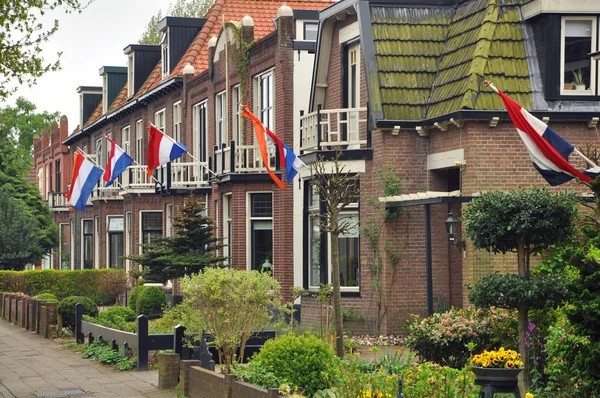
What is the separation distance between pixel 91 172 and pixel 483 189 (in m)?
13.8

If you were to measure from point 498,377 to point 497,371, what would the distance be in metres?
0.07

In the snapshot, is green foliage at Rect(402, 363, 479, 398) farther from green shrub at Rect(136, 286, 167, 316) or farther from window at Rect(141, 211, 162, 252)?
window at Rect(141, 211, 162, 252)

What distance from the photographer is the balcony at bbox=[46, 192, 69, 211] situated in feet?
199

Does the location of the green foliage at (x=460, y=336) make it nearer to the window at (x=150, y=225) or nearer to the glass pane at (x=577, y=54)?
the glass pane at (x=577, y=54)

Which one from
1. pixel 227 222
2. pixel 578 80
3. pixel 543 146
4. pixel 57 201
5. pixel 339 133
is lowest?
pixel 227 222

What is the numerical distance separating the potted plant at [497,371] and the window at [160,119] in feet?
96.8

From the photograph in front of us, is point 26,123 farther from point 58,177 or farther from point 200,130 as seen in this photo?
point 200,130

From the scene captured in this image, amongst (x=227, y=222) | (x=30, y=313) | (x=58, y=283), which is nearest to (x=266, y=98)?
(x=227, y=222)

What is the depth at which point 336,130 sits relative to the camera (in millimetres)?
25719

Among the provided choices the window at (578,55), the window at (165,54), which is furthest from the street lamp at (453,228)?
the window at (165,54)

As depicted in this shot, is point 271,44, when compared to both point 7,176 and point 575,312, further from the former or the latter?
point 7,176

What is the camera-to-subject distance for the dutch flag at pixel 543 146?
17641 millimetres

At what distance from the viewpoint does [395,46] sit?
933 inches

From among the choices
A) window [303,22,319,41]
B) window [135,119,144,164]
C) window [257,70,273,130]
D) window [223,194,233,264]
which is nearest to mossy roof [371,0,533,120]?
window [303,22,319,41]
